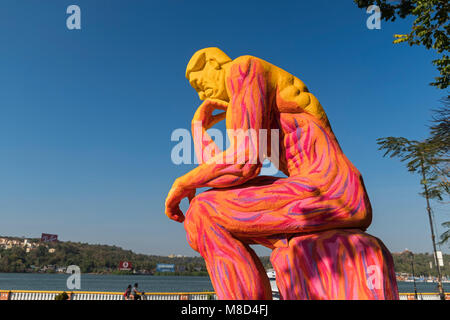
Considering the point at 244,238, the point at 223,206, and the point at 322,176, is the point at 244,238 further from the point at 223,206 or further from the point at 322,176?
the point at 322,176

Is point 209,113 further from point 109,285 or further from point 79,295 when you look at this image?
point 109,285

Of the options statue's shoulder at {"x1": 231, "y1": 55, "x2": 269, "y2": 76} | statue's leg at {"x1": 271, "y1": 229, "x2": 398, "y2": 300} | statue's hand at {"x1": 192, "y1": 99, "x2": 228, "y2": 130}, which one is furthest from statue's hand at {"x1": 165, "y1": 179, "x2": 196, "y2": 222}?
statue's shoulder at {"x1": 231, "y1": 55, "x2": 269, "y2": 76}

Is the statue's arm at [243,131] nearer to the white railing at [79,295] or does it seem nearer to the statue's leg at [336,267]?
the statue's leg at [336,267]

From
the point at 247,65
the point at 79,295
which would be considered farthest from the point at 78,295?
the point at 247,65

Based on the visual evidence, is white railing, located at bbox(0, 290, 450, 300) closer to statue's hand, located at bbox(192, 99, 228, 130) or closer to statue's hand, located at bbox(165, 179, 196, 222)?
statue's hand, located at bbox(165, 179, 196, 222)

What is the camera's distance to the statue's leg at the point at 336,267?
2250mm

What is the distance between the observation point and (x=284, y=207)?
101 inches

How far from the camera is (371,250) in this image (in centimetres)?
232

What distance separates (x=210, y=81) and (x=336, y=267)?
2.13m

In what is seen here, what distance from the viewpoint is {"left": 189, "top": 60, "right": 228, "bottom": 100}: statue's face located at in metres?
3.24
